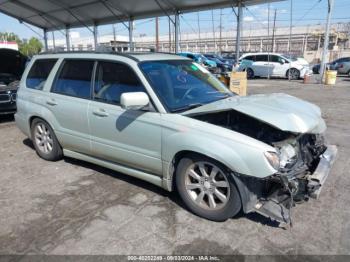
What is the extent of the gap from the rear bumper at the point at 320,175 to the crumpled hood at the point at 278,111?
14.7 inches

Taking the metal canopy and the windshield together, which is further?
the metal canopy

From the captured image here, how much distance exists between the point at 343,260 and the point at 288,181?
796mm

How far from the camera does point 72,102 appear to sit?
15.5 feet

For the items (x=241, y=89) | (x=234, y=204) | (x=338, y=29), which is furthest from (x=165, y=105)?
(x=338, y=29)

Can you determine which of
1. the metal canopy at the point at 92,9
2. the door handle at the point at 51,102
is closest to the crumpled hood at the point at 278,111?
the door handle at the point at 51,102

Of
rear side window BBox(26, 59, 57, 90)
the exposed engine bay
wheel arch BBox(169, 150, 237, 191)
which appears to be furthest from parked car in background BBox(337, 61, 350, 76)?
wheel arch BBox(169, 150, 237, 191)

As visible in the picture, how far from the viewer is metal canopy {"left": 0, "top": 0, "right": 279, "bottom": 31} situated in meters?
17.4

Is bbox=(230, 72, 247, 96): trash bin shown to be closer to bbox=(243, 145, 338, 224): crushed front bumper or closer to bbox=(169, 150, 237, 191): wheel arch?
bbox=(169, 150, 237, 191): wheel arch

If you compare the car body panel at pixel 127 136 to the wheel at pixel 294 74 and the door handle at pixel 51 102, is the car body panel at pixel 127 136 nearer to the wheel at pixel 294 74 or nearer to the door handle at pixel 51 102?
the door handle at pixel 51 102

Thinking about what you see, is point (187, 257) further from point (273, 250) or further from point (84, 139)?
point (84, 139)

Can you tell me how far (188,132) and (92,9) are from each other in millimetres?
19334

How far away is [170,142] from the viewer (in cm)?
364

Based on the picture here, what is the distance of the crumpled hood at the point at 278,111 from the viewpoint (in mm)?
3367

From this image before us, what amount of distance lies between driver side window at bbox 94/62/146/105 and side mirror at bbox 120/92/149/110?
0.30 metres
